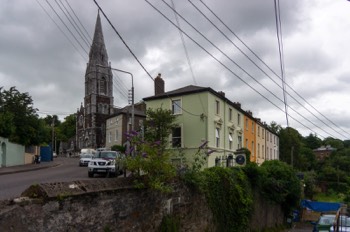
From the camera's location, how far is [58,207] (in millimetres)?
5984

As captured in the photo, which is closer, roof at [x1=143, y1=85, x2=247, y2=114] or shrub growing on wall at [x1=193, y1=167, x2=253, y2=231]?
shrub growing on wall at [x1=193, y1=167, x2=253, y2=231]

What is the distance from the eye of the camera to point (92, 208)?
22.0ft

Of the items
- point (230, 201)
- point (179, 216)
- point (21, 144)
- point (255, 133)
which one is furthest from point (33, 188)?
point (255, 133)

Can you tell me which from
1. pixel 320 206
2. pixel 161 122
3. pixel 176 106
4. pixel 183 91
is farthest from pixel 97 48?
pixel 320 206

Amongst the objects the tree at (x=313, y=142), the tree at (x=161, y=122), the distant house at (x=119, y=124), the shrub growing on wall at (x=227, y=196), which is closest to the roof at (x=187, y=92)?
the tree at (x=161, y=122)

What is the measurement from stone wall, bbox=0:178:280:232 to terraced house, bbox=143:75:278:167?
24.6 m

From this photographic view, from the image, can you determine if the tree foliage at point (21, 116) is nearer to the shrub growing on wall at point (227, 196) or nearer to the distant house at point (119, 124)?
the distant house at point (119, 124)

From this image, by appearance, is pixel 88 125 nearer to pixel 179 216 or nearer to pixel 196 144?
pixel 196 144

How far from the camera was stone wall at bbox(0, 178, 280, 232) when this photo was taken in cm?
544

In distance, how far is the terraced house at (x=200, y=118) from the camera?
1410 inches

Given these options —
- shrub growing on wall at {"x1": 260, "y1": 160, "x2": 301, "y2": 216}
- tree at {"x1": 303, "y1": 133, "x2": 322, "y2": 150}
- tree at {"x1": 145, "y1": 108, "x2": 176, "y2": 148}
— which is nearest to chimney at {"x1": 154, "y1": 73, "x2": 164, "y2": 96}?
tree at {"x1": 145, "y1": 108, "x2": 176, "y2": 148}

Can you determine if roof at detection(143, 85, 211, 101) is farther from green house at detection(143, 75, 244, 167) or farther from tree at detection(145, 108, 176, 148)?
tree at detection(145, 108, 176, 148)

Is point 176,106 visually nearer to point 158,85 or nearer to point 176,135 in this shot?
point 176,135

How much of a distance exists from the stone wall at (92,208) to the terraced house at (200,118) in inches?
969
